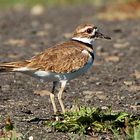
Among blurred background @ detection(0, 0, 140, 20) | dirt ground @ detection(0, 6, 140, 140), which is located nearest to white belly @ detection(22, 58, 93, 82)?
dirt ground @ detection(0, 6, 140, 140)

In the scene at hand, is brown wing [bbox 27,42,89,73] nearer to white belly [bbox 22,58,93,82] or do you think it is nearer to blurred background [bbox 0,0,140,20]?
white belly [bbox 22,58,93,82]

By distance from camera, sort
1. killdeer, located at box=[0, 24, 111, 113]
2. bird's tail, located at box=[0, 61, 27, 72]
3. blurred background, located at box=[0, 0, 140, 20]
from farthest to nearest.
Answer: blurred background, located at box=[0, 0, 140, 20] → killdeer, located at box=[0, 24, 111, 113] → bird's tail, located at box=[0, 61, 27, 72]

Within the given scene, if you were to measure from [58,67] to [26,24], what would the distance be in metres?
10.5

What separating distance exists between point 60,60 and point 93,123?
1093 mm

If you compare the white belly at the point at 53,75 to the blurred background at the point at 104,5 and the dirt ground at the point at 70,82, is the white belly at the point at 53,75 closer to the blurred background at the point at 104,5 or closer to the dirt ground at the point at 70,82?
the dirt ground at the point at 70,82

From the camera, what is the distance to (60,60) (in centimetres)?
771

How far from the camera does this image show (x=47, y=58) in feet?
25.3

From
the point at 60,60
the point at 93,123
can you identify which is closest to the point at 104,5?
the point at 60,60

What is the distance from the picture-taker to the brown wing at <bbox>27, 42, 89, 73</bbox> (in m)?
7.59

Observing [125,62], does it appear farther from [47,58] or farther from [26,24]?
[26,24]

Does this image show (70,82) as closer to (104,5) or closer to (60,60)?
(60,60)

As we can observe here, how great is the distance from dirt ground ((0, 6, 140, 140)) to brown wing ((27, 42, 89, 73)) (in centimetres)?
55

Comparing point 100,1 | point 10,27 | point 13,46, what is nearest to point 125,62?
point 13,46

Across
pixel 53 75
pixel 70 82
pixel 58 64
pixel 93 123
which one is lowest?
pixel 93 123
